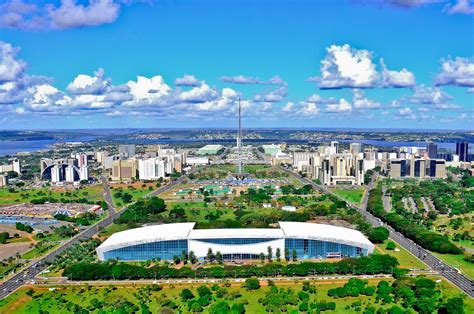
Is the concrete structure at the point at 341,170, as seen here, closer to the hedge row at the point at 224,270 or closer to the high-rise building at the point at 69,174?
the high-rise building at the point at 69,174

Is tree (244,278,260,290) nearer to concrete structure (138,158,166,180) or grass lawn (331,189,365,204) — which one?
grass lawn (331,189,365,204)

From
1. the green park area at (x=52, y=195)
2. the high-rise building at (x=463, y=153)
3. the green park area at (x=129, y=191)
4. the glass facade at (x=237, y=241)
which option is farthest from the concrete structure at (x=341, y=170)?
the glass facade at (x=237, y=241)

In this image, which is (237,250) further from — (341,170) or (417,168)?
(417,168)

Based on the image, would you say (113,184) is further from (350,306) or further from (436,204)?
(350,306)

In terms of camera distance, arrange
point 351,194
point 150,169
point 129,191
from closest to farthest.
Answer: point 351,194 < point 129,191 < point 150,169

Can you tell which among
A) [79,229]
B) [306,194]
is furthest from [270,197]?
[79,229]

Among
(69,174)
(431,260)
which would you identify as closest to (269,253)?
(431,260)
